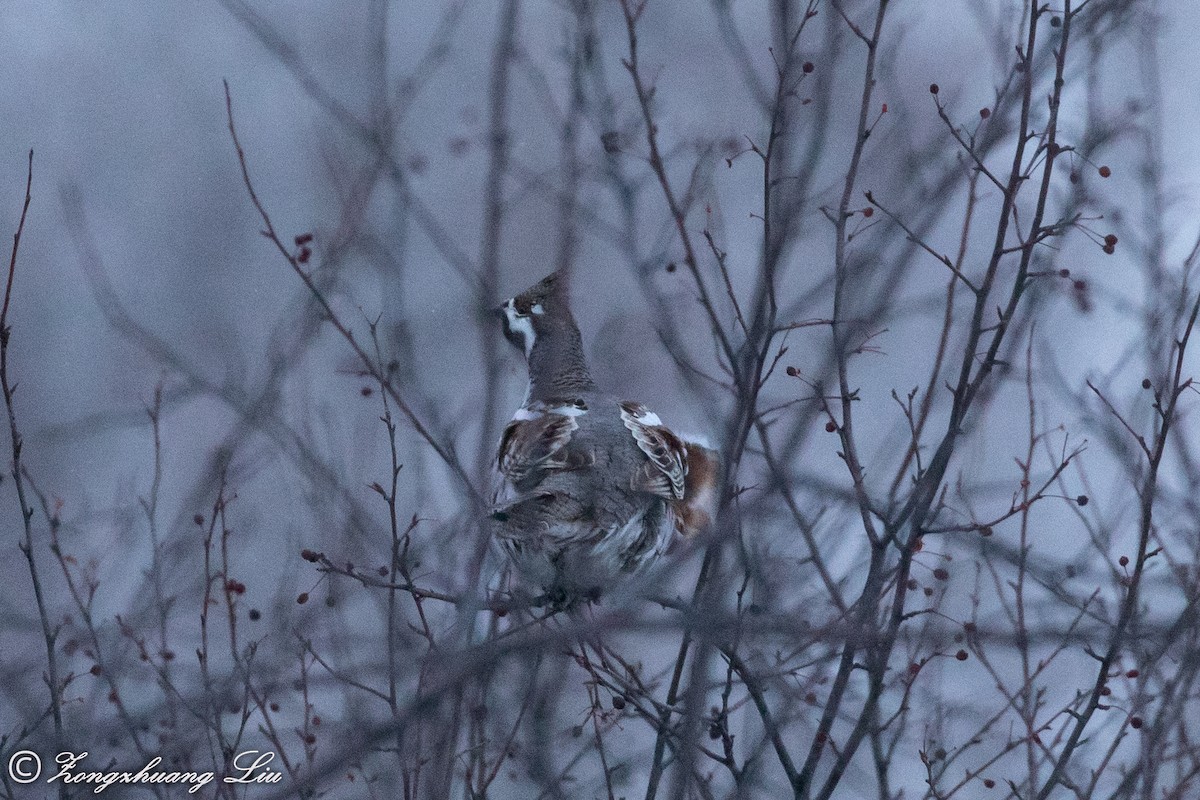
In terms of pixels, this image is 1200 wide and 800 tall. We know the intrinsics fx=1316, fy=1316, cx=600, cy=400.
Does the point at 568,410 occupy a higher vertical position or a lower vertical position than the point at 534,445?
higher

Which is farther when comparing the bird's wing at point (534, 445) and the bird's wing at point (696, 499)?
the bird's wing at point (696, 499)

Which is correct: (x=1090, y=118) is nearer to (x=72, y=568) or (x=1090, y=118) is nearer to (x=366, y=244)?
(x=366, y=244)

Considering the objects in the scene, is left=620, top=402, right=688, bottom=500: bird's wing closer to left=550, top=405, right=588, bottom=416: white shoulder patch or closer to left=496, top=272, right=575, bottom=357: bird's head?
left=550, top=405, right=588, bottom=416: white shoulder patch

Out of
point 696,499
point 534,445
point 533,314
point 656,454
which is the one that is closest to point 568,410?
point 534,445

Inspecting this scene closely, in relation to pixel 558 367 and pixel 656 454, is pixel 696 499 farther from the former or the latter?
pixel 558 367

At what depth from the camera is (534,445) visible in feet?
16.3

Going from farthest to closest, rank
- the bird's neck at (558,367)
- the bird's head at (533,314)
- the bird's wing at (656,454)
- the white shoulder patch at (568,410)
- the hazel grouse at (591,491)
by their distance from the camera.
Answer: the bird's head at (533,314), the bird's neck at (558,367), the white shoulder patch at (568,410), the bird's wing at (656,454), the hazel grouse at (591,491)

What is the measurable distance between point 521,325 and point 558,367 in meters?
0.27

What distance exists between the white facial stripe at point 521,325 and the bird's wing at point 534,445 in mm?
794

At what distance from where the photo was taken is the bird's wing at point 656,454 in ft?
15.6

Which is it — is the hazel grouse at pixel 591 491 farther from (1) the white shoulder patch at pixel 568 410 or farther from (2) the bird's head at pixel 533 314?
(2) the bird's head at pixel 533 314

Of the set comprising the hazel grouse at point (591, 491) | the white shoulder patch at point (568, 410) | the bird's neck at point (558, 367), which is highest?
the bird's neck at point (558, 367)

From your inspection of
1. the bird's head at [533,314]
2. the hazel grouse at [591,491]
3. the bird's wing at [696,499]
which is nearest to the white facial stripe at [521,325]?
the bird's head at [533,314]

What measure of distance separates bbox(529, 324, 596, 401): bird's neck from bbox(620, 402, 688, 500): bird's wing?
1.61ft
